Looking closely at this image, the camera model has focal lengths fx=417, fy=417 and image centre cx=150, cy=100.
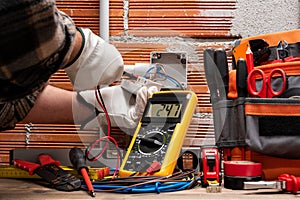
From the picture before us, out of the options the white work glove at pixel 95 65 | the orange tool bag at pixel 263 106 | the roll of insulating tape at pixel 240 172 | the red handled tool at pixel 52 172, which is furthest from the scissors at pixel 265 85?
the red handled tool at pixel 52 172

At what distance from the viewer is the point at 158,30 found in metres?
1.15

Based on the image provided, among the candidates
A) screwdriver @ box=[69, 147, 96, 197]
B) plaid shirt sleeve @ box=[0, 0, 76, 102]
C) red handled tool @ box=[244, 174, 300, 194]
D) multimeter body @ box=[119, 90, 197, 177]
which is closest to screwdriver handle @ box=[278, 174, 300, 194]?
red handled tool @ box=[244, 174, 300, 194]

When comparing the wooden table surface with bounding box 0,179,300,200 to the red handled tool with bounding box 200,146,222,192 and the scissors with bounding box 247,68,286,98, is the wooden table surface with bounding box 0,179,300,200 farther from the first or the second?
the scissors with bounding box 247,68,286,98

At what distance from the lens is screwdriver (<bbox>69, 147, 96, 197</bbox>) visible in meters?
0.73

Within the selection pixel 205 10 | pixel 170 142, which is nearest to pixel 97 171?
pixel 170 142

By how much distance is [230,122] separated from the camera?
0.81 meters

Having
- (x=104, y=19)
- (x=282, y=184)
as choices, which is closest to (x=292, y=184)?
(x=282, y=184)

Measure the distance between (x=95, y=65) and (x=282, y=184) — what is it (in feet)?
1.23

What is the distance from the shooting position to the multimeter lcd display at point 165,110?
34.8 inches

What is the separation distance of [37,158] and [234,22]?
625mm

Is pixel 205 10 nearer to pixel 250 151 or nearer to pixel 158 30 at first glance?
pixel 158 30

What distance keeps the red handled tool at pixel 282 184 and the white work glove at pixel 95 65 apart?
30 cm

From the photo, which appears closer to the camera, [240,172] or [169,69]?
[240,172]

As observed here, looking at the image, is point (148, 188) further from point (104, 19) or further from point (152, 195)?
point (104, 19)
